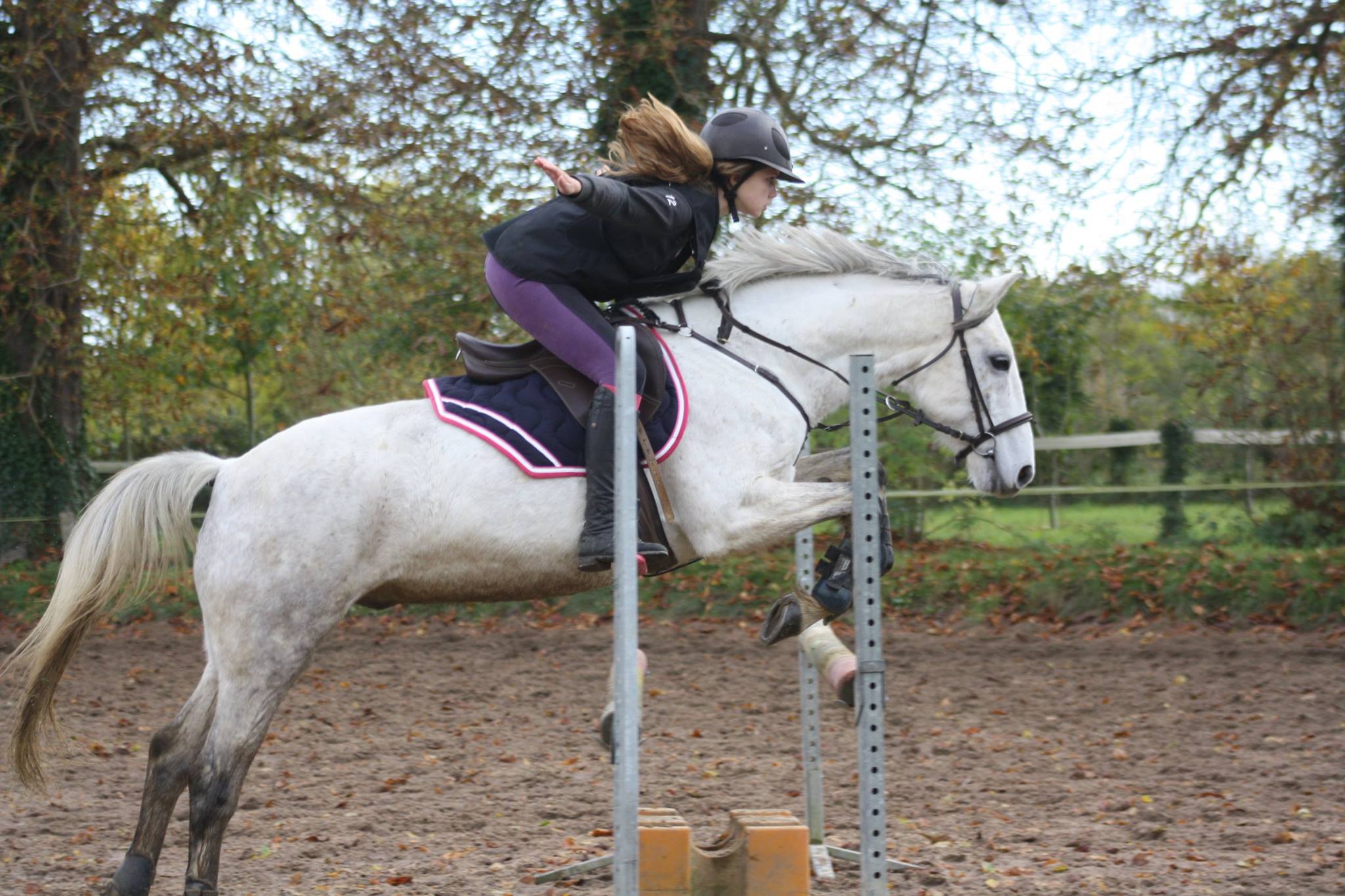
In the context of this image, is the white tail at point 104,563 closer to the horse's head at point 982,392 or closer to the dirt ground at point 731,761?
the dirt ground at point 731,761

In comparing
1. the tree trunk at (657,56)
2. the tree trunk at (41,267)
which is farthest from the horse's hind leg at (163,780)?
the tree trunk at (41,267)

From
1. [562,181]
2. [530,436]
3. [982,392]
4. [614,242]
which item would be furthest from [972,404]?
[562,181]

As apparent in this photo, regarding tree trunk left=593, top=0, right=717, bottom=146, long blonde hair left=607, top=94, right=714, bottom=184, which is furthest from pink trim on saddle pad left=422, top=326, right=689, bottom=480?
tree trunk left=593, top=0, right=717, bottom=146

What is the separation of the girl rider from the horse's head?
763 mm

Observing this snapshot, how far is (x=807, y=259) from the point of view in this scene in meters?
4.16

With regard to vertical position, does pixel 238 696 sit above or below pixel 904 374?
below

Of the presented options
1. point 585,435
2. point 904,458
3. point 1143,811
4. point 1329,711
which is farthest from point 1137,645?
point 585,435

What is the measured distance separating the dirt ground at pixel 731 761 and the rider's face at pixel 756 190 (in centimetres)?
164

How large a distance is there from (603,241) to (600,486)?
2.49ft

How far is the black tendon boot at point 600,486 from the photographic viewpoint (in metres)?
3.54

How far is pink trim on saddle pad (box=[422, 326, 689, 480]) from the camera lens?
143 inches

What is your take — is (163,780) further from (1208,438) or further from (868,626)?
(1208,438)

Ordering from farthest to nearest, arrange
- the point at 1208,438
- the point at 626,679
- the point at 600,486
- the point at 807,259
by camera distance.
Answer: the point at 1208,438 < the point at 807,259 < the point at 600,486 < the point at 626,679

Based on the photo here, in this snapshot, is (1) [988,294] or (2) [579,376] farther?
(1) [988,294]
